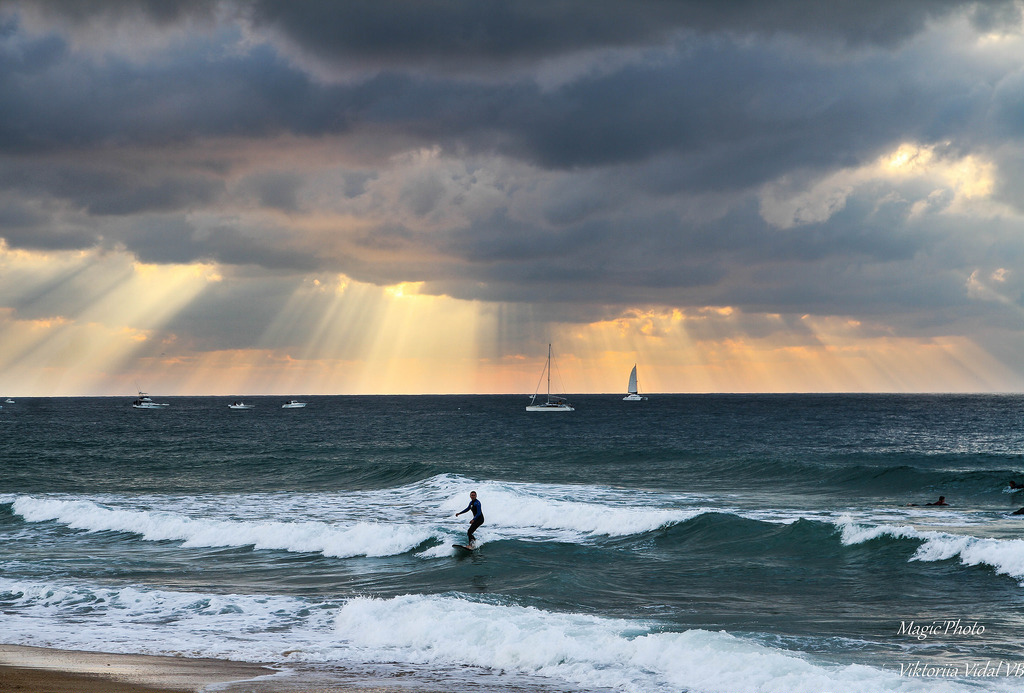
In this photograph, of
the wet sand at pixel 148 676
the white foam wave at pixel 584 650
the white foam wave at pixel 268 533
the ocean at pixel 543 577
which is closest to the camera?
the wet sand at pixel 148 676

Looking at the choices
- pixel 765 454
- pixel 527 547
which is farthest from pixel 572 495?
pixel 765 454

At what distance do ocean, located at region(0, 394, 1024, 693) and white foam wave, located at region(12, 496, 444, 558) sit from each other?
4.4 inches

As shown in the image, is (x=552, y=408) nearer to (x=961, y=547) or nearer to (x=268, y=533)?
(x=268, y=533)

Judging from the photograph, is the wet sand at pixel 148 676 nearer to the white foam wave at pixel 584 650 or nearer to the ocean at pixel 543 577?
the ocean at pixel 543 577

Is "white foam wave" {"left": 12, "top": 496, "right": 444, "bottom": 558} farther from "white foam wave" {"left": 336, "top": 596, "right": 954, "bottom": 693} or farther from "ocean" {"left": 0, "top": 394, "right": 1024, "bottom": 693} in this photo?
"white foam wave" {"left": 336, "top": 596, "right": 954, "bottom": 693}

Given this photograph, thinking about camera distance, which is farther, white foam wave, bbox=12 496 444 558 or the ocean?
white foam wave, bbox=12 496 444 558

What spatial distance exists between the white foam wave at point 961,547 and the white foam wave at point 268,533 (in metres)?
15.2

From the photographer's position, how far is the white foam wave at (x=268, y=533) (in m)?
27.1

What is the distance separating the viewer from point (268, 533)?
28672 millimetres

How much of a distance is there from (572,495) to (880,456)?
3658cm

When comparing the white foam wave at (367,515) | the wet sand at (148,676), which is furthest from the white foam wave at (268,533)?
the wet sand at (148,676)

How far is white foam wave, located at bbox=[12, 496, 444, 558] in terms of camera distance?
2712cm

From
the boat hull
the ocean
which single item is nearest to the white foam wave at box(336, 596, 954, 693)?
the ocean

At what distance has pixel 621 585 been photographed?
21.4 m
